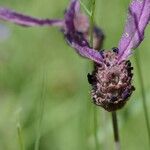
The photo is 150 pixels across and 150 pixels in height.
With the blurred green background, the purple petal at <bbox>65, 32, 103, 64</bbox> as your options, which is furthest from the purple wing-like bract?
the blurred green background

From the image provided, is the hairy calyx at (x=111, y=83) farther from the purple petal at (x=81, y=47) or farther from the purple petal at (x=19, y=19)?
the purple petal at (x=19, y=19)

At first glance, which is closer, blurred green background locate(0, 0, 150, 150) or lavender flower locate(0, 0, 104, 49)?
lavender flower locate(0, 0, 104, 49)

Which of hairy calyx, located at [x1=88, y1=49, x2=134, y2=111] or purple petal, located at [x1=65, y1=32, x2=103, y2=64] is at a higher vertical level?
purple petal, located at [x1=65, y1=32, x2=103, y2=64]

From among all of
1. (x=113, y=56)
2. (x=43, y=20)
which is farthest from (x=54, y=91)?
(x=43, y=20)

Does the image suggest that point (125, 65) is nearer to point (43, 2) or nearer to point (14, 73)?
point (14, 73)

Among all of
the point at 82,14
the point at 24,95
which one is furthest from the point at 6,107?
the point at 82,14

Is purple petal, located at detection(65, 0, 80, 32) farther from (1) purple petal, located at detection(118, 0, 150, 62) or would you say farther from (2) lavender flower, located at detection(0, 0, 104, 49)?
(1) purple petal, located at detection(118, 0, 150, 62)
